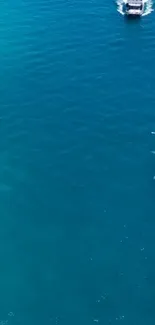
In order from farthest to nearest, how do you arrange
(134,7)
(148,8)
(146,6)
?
(146,6) < (148,8) < (134,7)

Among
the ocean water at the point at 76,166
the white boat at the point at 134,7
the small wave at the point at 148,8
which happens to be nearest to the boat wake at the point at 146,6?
the small wave at the point at 148,8

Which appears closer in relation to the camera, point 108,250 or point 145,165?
point 108,250

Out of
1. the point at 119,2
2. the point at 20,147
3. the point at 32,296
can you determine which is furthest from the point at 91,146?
the point at 119,2

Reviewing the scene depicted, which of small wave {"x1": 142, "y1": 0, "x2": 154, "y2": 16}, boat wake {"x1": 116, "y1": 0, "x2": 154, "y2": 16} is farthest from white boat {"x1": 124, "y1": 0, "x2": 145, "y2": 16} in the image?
small wave {"x1": 142, "y1": 0, "x2": 154, "y2": 16}

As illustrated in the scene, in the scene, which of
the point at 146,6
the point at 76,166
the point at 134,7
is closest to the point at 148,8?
the point at 146,6

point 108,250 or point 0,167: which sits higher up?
point 0,167

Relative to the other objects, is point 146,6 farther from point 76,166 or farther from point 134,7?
point 76,166

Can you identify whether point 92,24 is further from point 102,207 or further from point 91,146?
point 102,207

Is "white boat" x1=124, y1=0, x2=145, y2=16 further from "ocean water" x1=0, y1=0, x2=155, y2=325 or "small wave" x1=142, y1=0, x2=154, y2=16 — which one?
"small wave" x1=142, y1=0, x2=154, y2=16

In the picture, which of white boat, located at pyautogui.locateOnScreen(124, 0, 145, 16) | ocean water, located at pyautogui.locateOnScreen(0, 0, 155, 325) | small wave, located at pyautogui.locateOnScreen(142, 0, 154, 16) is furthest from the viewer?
small wave, located at pyautogui.locateOnScreen(142, 0, 154, 16)
